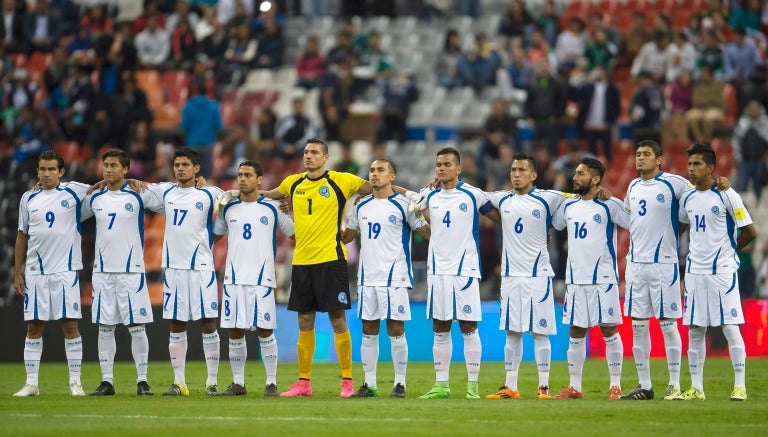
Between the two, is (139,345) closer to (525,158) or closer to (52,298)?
(52,298)

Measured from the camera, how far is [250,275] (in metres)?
16.9

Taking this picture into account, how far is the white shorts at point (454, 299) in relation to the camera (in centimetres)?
1631

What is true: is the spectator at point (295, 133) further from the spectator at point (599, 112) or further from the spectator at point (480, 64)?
the spectator at point (599, 112)

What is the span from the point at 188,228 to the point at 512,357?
406cm

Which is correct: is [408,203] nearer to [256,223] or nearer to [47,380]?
[256,223]

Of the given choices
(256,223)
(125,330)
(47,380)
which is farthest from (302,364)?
(125,330)

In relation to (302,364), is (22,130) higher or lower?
higher

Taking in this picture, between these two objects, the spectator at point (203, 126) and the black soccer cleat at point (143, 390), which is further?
the spectator at point (203, 126)

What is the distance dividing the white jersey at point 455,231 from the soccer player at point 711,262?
2.39m

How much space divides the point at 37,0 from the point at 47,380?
17703 mm


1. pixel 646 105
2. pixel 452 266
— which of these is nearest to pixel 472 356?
pixel 452 266

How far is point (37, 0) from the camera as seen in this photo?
35.2 metres

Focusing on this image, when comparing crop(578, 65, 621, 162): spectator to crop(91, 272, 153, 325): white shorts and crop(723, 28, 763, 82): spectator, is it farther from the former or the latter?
crop(91, 272, 153, 325): white shorts

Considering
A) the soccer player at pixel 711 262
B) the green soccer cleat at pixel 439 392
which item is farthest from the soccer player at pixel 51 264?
the soccer player at pixel 711 262
